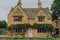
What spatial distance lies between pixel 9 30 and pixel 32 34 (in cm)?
557

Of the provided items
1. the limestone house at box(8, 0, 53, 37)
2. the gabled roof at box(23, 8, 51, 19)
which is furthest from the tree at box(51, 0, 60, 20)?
the limestone house at box(8, 0, 53, 37)

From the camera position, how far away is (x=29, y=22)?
72.4m

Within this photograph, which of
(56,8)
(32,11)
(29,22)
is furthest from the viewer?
(56,8)

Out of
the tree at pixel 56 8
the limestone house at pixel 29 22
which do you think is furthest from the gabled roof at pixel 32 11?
the tree at pixel 56 8

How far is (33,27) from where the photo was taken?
235 ft

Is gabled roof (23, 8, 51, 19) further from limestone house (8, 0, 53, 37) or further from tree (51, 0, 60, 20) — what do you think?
tree (51, 0, 60, 20)

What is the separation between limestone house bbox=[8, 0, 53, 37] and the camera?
7125 cm

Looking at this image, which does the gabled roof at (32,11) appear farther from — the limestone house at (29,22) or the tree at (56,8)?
the tree at (56,8)

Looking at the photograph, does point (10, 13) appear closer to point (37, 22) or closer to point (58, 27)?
point (37, 22)

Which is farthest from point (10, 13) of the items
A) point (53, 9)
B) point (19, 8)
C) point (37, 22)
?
point (53, 9)

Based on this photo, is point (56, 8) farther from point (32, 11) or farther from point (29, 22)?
point (29, 22)

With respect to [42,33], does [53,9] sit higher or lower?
higher

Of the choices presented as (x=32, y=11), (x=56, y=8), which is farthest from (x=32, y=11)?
(x=56, y=8)

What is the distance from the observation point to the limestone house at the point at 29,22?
2805 inches
